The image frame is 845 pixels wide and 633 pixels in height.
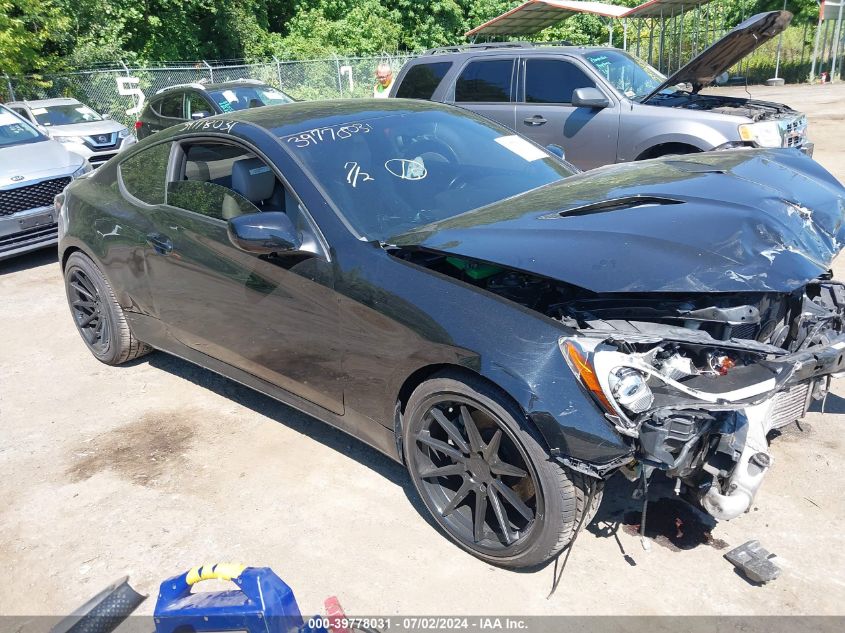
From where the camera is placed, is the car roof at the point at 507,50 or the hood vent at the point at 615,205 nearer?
the hood vent at the point at 615,205

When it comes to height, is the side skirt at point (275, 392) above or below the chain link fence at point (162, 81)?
below

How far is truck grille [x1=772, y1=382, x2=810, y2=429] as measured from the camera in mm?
2808

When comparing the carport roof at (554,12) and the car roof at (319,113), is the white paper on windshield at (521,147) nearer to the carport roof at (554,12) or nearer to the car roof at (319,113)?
the car roof at (319,113)

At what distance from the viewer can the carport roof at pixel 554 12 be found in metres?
18.5

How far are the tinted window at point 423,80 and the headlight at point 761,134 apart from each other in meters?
3.63

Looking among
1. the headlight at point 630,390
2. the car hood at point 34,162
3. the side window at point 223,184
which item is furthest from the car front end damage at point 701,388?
the car hood at point 34,162

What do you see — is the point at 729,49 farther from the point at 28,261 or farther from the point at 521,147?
the point at 28,261

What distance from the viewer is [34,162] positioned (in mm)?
Result: 8211

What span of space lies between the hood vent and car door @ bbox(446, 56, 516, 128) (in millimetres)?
5752

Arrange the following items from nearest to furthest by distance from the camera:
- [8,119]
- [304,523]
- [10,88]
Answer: [304,523]
[8,119]
[10,88]

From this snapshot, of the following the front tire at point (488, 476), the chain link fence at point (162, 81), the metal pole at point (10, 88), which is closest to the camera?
the front tire at point (488, 476)

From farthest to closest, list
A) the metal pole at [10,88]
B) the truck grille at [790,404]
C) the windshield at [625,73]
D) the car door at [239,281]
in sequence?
the metal pole at [10,88] < the windshield at [625,73] < the car door at [239,281] < the truck grille at [790,404]

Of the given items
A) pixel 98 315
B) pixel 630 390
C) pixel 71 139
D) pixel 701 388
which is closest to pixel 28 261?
pixel 98 315

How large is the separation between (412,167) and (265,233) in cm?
91
